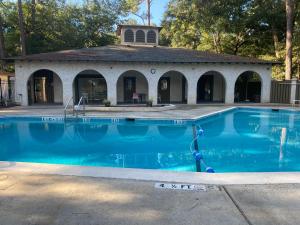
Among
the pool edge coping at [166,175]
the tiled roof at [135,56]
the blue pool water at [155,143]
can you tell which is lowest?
the blue pool water at [155,143]

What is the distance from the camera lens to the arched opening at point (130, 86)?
67.6 feet

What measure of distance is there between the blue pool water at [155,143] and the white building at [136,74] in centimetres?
586

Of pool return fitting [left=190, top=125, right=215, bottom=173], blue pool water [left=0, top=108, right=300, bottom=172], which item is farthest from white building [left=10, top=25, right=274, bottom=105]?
pool return fitting [left=190, top=125, right=215, bottom=173]

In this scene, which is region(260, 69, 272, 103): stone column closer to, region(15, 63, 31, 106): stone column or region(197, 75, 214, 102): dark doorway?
region(197, 75, 214, 102): dark doorway

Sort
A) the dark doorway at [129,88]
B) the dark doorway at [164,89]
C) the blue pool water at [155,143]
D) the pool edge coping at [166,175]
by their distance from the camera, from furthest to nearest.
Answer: the dark doorway at [164,89]
the dark doorway at [129,88]
the blue pool water at [155,143]
the pool edge coping at [166,175]

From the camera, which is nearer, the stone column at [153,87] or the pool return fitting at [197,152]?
the pool return fitting at [197,152]

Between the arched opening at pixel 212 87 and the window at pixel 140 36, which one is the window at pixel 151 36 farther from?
the arched opening at pixel 212 87

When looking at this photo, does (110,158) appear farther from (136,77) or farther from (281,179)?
(136,77)

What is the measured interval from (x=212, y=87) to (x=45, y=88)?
13188mm

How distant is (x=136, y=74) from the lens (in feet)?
68.0

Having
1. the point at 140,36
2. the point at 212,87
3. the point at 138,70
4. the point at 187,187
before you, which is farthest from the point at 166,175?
the point at 140,36

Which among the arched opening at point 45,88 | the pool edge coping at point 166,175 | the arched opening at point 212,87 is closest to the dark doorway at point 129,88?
the arched opening at point 45,88

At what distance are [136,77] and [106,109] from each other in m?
6.45

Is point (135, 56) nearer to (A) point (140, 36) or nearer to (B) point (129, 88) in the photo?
(B) point (129, 88)
